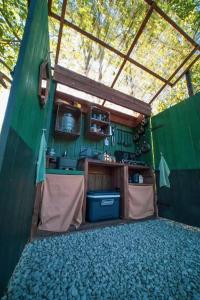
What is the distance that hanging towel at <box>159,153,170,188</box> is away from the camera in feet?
8.07

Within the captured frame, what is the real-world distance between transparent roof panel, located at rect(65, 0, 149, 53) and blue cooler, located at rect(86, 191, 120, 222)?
246 centimetres

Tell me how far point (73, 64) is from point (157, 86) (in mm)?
1753

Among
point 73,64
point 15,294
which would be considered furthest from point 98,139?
point 15,294

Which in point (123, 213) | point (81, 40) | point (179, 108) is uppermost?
point (81, 40)

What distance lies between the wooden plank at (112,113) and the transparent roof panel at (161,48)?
41.2 inches

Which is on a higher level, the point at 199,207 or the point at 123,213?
the point at 199,207

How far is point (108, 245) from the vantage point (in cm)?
147

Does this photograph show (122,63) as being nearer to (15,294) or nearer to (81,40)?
(81,40)

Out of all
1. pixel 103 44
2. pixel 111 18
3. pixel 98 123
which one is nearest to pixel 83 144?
pixel 98 123

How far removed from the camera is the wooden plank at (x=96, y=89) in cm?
227

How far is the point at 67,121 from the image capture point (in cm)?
239

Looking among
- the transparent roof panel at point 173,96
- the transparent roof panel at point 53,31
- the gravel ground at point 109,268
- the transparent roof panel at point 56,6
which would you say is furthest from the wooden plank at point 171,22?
the gravel ground at point 109,268

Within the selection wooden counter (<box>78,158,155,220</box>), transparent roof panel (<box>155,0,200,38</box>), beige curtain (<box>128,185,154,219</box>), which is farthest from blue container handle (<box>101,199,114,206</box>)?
transparent roof panel (<box>155,0,200,38</box>)

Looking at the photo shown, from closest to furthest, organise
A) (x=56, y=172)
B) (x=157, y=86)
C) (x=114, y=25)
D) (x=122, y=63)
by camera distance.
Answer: (x=56, y=172) < (x=114, y=25) < (x=122, y=63) < (x=157, y=86)
